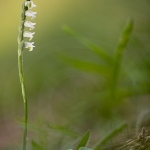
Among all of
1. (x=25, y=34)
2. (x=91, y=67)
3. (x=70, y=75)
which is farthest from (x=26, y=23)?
(x=70, y=75)

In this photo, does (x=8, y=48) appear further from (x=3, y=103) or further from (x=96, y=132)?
(x=96, y=132)

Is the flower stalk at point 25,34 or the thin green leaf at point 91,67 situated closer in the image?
the flower stalk at point 25,34

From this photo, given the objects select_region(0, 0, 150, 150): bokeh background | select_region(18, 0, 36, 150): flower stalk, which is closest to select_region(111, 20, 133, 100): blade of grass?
select_region(0, 0, 150, 150): bokeh background

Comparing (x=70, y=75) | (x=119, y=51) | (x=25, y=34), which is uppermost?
(x=70, y=75)

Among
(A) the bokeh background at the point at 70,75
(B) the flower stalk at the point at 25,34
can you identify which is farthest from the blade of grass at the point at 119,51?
(B) the flower stalk at the point at 25,34

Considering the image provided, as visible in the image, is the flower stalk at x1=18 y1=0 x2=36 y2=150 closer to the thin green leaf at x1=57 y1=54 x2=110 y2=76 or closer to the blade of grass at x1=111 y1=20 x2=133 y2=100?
the blade of grass at x1=111 y1=20 x2=133 y2=100

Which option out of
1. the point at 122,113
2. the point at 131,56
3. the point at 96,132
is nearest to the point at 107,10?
the point at 131,56

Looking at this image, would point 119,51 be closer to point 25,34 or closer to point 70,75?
point 25,34

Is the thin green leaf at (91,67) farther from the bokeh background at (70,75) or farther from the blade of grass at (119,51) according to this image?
the blade of grass at (119,51)

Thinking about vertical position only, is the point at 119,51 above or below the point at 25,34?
above
